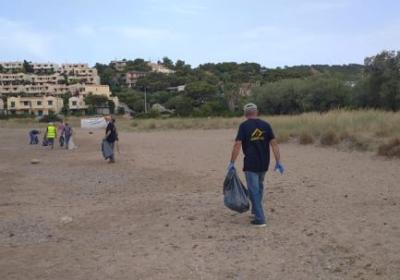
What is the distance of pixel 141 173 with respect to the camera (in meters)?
15.7

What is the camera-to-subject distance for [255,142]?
7.92m

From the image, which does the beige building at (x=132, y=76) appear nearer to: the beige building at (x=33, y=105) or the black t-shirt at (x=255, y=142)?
the beige building at (x=33, y=105)

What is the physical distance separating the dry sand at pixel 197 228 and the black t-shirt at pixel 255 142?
0.86 m

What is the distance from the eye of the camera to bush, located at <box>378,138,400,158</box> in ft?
52.0

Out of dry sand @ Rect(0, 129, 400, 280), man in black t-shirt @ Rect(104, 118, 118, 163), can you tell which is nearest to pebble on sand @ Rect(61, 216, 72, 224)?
dry sand @ Rect(0, 129, 400, 280)

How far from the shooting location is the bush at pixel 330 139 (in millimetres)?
21188

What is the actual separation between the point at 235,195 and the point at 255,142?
881 mm

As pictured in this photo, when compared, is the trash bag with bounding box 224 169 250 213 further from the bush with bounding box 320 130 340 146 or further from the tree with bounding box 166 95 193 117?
the tree with bounding box 166 95 193 117

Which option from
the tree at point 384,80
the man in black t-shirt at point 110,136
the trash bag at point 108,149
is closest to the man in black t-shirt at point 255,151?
the man in black t-shirt at point 110,136

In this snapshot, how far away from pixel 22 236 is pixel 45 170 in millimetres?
9966

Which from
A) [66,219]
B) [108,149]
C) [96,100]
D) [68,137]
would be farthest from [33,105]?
[66,219]

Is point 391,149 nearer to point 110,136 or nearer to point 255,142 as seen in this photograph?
point 110,136

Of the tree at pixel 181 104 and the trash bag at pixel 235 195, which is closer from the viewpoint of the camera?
the trash bag at pixel 235 195

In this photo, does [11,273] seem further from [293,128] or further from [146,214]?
[293,128]
